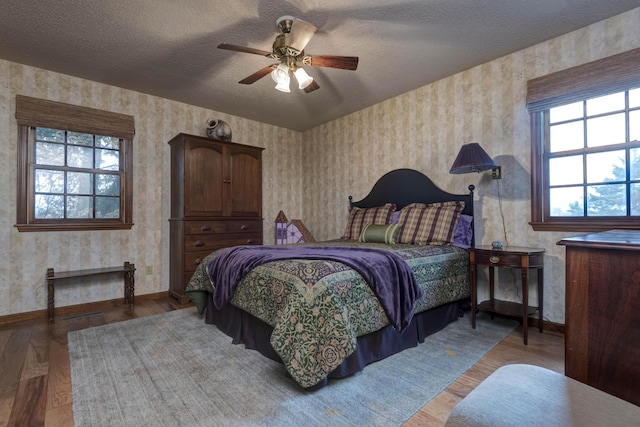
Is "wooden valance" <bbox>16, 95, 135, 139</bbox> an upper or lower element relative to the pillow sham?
upper

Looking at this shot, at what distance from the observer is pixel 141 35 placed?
2477mm

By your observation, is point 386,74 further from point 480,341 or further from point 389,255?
point 480,341

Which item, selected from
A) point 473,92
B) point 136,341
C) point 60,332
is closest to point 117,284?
point 60,332

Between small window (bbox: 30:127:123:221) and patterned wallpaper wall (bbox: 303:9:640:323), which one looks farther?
→ small window (bbox: 30:127:123:221)

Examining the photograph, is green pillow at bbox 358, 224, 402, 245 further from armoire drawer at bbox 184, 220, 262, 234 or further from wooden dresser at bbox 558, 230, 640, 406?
wooden dresser at bbox 558, 230, 640, 406

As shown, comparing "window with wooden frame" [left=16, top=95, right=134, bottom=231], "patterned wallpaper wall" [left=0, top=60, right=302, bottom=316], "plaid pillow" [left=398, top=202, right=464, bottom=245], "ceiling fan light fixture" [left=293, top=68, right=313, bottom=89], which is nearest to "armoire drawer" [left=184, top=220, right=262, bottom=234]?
"patterned wallpaper wall" [left=0, top=60, right=302, bottom=316]

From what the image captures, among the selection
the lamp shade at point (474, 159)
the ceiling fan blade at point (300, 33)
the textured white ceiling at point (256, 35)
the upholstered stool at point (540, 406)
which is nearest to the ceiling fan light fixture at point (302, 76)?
the ceiling fan blade at point (300, 33)

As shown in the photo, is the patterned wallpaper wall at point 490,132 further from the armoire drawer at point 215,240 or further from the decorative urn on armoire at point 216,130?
the decorative urn on armoire at point 216,130

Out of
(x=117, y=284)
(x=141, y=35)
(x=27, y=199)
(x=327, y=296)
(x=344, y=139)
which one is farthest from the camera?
(x=344, y=139)

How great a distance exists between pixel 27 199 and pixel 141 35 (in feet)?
6.86

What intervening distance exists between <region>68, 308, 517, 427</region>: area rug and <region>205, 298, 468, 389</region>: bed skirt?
55mm

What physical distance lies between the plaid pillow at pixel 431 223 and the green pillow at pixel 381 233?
0.07 m

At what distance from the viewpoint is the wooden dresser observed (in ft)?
3.05

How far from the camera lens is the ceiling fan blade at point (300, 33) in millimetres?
2053
